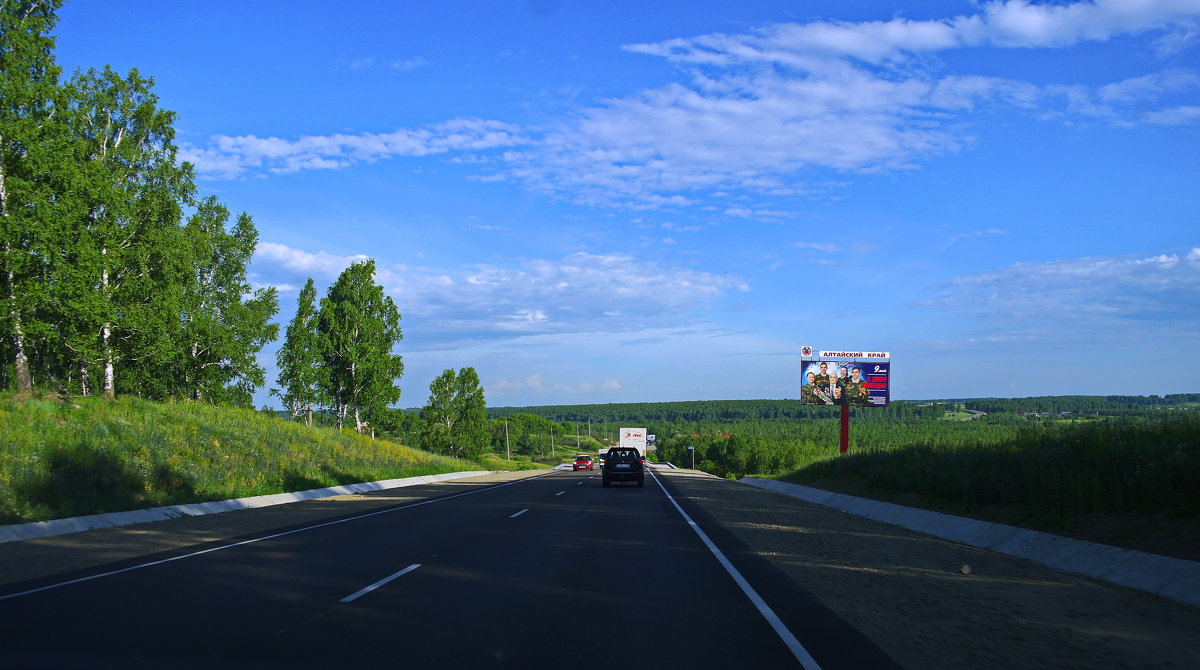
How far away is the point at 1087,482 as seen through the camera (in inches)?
551

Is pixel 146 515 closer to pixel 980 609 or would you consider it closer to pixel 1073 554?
pixel 980 609

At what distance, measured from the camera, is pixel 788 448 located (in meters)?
128

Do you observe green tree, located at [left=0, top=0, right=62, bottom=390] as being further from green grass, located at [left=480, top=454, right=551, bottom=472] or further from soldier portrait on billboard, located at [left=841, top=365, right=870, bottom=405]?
green grass, located at [left=480, top=454, right=551, bottom=472]

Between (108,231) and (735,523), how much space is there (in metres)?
27.7

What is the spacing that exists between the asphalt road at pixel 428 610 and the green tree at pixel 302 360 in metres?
50.3

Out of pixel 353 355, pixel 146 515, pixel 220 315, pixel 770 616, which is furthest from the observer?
pixel 353 355

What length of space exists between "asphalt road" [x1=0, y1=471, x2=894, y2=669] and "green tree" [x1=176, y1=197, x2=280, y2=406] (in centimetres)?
3485

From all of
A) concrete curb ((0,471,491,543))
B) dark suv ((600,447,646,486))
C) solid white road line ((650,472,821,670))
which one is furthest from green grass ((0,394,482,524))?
solid white road line ((650,472,821,670))

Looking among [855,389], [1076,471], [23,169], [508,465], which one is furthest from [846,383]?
[508,465]

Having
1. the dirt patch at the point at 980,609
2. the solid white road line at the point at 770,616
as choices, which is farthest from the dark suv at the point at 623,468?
the solid white road line at the point at 770,616

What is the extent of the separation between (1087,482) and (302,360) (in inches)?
2482

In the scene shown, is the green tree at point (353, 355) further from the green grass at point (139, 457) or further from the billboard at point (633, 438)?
the billboard at point (633, 438)

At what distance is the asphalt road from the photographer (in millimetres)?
6258

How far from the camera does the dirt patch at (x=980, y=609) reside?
6.58 metres
